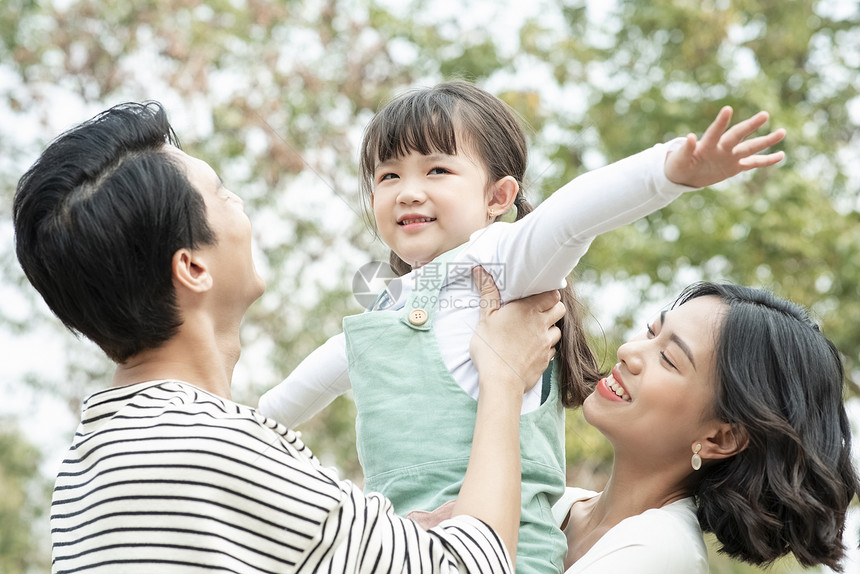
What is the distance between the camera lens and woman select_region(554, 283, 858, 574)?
1637 millimetres

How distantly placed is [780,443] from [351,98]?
467 cm

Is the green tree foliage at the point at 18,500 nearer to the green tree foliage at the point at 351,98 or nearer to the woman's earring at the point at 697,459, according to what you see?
the green tree foliage at the point at 351,98

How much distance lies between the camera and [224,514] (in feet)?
3.97

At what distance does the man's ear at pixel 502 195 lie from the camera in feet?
6.21

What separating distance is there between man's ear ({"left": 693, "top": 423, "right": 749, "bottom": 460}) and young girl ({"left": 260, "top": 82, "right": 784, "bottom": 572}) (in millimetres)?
244

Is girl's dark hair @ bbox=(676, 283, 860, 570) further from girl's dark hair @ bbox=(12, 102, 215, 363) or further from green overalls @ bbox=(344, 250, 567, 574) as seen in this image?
girl's dark hair @ bbox=(12, 102, 215, 363)

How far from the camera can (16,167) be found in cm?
592

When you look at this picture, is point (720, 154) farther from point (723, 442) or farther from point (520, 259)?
point (723, 442)

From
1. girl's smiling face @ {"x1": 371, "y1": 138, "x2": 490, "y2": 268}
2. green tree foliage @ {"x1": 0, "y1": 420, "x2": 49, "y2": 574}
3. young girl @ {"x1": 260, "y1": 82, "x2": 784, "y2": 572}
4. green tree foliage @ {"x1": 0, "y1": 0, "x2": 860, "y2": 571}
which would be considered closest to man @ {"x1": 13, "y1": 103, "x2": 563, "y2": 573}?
young girl @ {"x1": 260, "y1": 82, "x2": 784, "y2": 572}

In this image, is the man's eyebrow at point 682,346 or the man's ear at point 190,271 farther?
the man's eyebrow at point 682,346

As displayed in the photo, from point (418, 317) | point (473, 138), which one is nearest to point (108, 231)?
point (418, 317)

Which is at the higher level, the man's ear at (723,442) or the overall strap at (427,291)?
the overall strap at (427,291)

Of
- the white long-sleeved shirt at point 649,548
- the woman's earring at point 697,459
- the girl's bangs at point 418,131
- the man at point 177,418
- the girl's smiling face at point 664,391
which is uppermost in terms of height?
the girl's bangs at point 418,131

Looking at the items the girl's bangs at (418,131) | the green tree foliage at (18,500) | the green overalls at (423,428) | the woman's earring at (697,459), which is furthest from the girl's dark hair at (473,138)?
the green tree foliage at (18,500)
